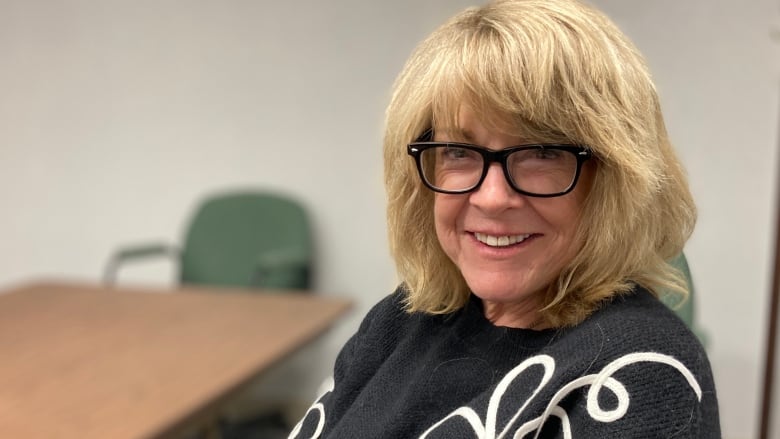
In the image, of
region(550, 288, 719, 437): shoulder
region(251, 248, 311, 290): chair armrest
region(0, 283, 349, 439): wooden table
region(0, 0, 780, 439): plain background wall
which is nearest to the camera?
region(550, 288, 719, 437): shoulder

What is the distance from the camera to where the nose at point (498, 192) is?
2.41 ft

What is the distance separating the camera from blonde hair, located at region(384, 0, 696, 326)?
2.31 ft

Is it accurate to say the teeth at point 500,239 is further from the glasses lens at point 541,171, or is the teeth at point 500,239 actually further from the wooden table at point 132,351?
the wooden table at point 132,351

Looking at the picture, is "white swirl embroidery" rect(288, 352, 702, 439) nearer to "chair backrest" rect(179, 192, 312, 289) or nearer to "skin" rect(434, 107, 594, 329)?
"skin" rect(434, 107, 594, 329)

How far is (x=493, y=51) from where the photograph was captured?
2.40ft

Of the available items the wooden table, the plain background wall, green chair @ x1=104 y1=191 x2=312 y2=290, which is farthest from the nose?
green chair @ x1=104 y1=191 x2=312 y2=290

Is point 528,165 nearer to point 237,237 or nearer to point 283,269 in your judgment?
point 283,269

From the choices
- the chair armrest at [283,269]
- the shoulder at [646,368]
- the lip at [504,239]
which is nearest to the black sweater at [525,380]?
the shoulder at [646,368]

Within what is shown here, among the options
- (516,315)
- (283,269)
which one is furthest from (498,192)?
(283,269)

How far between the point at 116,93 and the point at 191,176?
1.61 feet

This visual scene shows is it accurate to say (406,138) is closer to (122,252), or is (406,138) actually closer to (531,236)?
(531,236)

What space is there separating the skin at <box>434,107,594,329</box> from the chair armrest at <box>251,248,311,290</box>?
1752 mm

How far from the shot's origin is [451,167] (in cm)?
80

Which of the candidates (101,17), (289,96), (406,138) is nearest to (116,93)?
(101,17)
